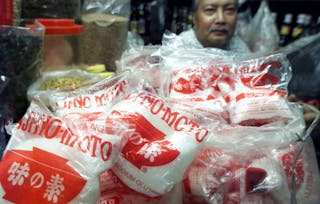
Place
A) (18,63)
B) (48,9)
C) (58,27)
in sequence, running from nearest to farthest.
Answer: (18,63)
(58,27)
(48,9)

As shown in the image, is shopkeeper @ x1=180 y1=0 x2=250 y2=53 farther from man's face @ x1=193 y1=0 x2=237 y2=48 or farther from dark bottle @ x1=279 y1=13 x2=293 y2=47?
dark bottle @ x1=279 y1=13 x2=293 y2=47

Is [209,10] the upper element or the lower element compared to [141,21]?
upper

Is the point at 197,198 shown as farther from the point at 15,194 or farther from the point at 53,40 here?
the point at 53,40

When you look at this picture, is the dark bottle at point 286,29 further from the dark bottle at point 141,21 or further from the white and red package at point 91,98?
the white and red package at point 91,98

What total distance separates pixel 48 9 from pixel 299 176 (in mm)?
858

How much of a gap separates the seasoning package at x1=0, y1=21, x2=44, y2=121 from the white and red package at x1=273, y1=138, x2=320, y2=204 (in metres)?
0.50

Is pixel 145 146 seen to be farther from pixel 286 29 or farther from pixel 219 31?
pixel 286 29

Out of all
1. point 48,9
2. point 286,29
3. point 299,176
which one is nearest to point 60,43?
point 48,9

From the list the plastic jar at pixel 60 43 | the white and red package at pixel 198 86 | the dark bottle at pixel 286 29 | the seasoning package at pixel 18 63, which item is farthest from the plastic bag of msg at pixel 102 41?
the dark bottle at pixel 286 29

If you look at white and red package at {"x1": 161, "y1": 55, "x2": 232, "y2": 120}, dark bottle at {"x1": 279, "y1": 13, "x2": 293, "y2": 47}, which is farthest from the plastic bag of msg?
dark bottle at {"x1": 279, "y1": 13, "x2": 293, "y2": 47}

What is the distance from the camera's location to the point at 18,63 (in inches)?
29.9

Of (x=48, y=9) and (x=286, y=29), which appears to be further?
(x=286, y=29)

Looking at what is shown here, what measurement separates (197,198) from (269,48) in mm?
1775

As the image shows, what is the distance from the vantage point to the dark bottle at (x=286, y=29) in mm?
2438
